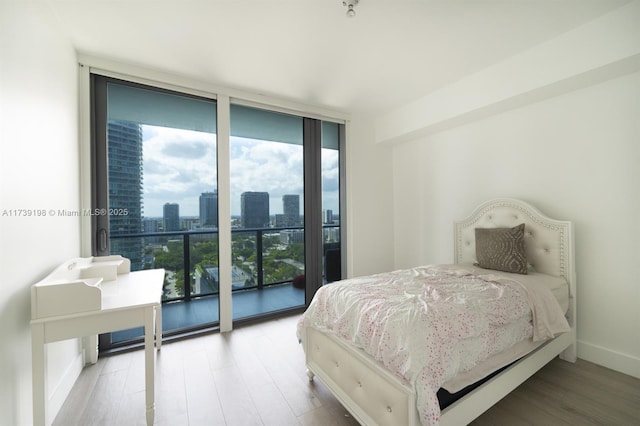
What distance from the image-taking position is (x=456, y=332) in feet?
4.42

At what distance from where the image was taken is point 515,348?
5.43ft

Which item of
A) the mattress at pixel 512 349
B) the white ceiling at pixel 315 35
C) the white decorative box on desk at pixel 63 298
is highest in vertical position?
the white ceiling at pixel 315 35

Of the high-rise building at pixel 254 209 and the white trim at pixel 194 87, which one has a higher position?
the white trim at pixel 194 87

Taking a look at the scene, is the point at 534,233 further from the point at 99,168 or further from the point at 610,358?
the point at 99,168

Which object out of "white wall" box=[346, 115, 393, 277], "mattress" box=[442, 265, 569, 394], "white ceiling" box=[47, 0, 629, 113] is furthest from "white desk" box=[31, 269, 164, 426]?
"white wall" box=[346, 115, 393, 277]

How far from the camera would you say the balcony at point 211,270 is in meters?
2.78

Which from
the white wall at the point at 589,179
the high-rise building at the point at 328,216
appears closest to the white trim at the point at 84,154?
the high-rise building at the point at 328,216

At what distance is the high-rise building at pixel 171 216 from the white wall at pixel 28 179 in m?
0.89

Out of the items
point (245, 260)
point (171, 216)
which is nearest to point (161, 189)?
point (171, 216)

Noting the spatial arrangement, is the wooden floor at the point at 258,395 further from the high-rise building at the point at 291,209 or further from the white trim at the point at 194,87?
the white trim at the point at 194,87

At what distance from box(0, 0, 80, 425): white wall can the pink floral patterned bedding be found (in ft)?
5.01

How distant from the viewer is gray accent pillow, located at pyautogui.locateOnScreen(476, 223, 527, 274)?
2240 mm

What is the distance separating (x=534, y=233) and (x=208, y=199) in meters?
3.24

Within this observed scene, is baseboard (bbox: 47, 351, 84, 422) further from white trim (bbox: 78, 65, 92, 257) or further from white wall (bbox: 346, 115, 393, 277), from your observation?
white wall (bbox: 346, 115, 393, 277)
